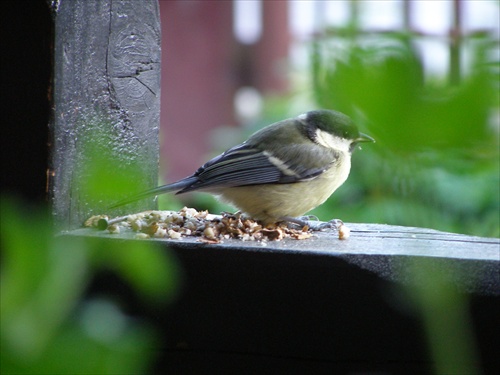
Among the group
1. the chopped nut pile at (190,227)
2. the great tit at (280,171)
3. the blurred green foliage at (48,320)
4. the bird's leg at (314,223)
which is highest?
the blurred green foliage at (48,320)

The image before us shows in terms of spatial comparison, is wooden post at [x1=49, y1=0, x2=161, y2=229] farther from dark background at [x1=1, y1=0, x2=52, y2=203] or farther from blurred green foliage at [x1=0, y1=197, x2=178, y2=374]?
blurred green foliage at [x1=0, y1=197, x2=178, y2=374]

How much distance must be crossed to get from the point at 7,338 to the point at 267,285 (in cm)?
143

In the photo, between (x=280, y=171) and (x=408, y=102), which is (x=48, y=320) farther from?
(x=280, y=171)

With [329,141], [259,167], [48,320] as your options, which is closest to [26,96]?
[259,167]

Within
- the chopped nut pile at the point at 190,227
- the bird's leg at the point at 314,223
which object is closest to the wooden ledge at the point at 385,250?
the chopped nut pile at the point at 190,227

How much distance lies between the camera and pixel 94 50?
2.41m

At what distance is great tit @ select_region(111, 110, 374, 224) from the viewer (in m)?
2.99

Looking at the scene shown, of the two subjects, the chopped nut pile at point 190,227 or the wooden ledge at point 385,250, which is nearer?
the wooden ledge at point 385,250

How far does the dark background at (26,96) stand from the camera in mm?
2217

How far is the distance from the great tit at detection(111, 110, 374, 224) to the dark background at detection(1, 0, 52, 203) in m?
0.65

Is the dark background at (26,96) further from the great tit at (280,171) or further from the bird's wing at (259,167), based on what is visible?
the bird's wing at (259,167)

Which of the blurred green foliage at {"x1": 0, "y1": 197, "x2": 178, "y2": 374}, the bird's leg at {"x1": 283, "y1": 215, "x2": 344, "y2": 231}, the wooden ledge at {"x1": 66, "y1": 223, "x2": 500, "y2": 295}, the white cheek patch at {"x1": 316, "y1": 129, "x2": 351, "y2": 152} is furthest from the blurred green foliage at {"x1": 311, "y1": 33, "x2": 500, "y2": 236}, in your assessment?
the white cheek patch at {"x1": 316, "y1": 129, "x2": 351, "y2": 152}

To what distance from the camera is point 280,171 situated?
10.2 ft

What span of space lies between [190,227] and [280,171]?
813 millimetres
